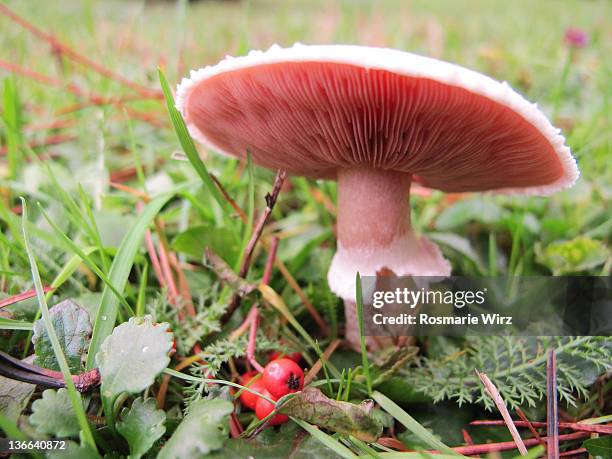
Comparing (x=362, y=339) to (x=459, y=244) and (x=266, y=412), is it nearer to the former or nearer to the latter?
(x=266, y=412)

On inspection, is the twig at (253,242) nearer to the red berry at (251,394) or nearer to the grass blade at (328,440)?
the red berry at (251,394)

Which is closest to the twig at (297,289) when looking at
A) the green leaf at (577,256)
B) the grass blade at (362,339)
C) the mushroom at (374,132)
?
the mushroom at (374,132)

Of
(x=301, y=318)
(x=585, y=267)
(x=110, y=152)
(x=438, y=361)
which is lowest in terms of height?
(x=438, y=361)

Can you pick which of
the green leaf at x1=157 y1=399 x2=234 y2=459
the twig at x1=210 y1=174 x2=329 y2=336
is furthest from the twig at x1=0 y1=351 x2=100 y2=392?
the twig at x1=210 y1=174 x2=329 y2=336

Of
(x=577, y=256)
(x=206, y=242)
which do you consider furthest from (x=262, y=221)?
(x=577, y=256)

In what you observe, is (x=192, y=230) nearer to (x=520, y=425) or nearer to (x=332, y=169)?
(x=332, y=169)

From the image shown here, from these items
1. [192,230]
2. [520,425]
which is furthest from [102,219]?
[520,425]
